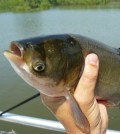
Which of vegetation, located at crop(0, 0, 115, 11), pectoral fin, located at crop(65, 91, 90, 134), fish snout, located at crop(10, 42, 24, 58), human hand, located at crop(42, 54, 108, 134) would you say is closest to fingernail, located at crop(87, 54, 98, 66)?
human hand, located at crop(42, 54, 108, 134)

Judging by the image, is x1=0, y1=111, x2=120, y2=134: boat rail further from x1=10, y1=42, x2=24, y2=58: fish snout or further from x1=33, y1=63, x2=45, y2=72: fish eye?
x1=10, y1=42, x2=24, y2=58: fish snout

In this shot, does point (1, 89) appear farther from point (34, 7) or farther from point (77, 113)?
point (34, 7)

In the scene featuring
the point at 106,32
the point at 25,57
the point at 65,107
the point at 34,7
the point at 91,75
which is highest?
the point at 25,57

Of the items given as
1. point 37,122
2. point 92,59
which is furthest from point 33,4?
point 92,59

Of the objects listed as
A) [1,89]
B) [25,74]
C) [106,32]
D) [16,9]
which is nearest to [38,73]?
[25,74]

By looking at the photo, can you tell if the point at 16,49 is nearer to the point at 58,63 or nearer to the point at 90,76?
the point at 58,63

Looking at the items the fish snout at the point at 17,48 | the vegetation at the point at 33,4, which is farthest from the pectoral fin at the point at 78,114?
the vegetation at the point at 33,4
